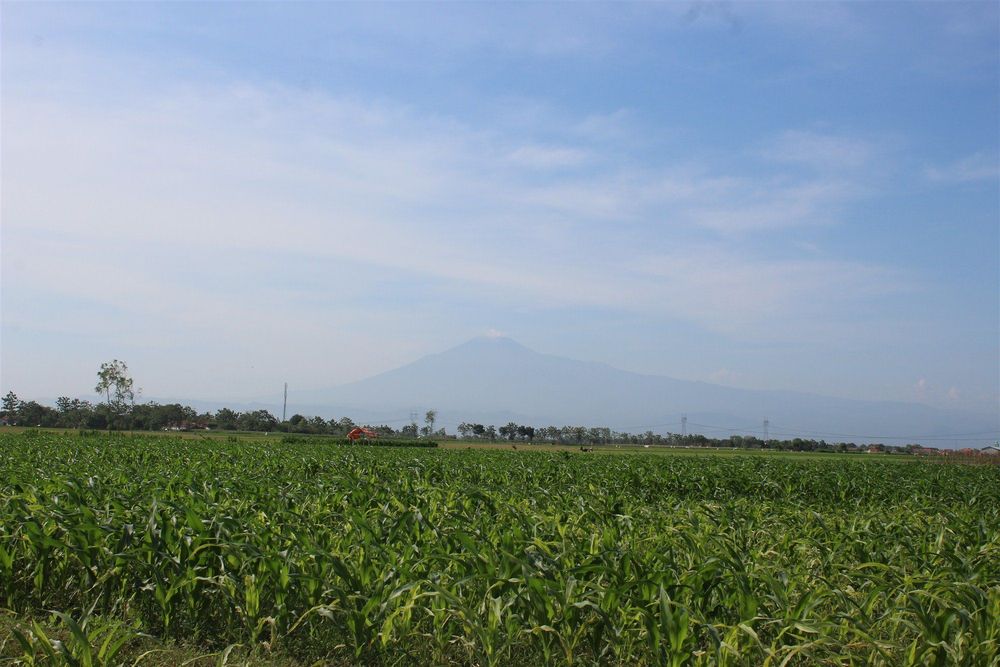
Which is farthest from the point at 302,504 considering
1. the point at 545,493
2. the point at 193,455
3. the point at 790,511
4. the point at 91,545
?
the point at 193,455

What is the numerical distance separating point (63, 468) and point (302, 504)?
7.64m

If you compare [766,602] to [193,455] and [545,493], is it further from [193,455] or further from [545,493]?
[193,455]

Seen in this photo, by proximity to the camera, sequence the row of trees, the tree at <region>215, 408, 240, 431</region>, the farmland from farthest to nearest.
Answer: the tree at <region>215, 408, 240, 431</region> → the row of trees → the farmland

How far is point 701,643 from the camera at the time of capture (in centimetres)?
585

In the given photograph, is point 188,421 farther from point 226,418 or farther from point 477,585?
point 477,585

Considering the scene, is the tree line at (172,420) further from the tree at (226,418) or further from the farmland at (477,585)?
the farmland at (477,585)

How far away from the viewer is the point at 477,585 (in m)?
6.25

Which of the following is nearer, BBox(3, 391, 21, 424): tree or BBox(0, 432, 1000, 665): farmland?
BBox(0, 432, 1000, 665): farmland

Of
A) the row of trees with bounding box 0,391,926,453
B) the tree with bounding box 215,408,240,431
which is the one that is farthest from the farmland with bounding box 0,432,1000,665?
the tree with bounding box 215,408,240,431

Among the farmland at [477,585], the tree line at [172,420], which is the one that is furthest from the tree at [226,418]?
the farmland at [477,585]

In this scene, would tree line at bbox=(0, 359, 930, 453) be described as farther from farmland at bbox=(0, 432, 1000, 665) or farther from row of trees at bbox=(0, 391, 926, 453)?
farmland at bbox=(0, 432, 1000, 665)

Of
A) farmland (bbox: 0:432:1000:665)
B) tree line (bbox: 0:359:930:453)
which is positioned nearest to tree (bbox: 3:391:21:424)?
tree line (bbox: 0:359:930:453)

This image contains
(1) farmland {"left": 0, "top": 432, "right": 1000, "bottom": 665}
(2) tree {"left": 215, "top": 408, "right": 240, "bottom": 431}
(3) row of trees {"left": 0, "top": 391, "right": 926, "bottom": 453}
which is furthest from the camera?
(2) tree {"left": 215, "top": 408, "right": 240, "bottom": 431}

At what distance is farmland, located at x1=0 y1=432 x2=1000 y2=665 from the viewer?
17.4 feet
